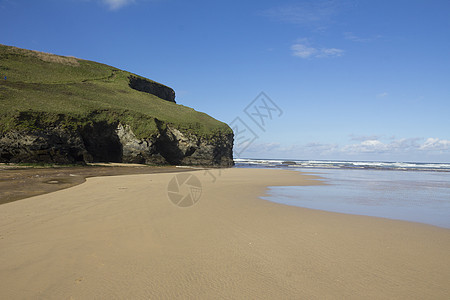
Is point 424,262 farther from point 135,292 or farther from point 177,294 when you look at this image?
point 135,292

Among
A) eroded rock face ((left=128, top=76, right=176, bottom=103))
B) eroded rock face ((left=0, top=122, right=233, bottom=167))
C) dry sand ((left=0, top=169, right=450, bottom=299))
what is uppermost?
eroded rock face ((left=128, top=76, right=176, bottom=103))

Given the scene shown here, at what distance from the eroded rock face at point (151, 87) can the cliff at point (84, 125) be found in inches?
262

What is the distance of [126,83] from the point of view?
184 feet

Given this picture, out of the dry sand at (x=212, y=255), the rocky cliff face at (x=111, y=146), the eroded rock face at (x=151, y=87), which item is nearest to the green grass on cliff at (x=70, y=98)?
the rocky cliff face at (x=111, y=146)

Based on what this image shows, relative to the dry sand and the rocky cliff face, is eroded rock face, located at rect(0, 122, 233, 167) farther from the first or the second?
the dry sand

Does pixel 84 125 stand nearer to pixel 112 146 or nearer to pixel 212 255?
pixel 112 146

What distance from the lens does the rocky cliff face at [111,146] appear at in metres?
22.5

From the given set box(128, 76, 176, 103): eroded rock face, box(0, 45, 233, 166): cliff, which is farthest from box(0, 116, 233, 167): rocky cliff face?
box(128, 76, 176, 103): eroded rock face

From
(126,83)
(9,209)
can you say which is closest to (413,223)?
(9,209)

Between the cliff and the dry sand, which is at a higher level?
the cliff

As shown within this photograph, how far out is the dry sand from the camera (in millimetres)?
2875

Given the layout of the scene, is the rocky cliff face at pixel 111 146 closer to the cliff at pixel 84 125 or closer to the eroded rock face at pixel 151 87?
the cliff at pixel 84 125

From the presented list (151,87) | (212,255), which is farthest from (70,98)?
(212,255)

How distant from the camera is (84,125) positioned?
27672 mm
